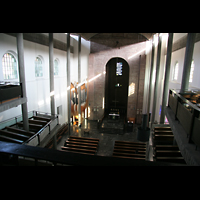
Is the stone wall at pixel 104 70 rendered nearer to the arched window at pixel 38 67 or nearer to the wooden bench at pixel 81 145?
the wooden bench at pixel 81 145

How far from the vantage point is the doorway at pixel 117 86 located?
21383mm

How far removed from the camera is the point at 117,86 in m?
21.2

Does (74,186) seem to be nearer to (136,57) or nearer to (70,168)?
(70,168)

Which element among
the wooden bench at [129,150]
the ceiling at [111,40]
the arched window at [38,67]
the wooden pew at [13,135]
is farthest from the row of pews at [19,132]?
the ceiling at [111,40]

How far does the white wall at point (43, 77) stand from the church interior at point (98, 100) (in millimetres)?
69

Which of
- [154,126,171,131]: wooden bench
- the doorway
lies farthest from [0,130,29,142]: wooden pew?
the doorway

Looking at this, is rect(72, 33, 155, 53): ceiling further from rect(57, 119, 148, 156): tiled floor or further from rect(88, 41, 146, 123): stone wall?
rect(57, 119, 148, 156): tiled floor

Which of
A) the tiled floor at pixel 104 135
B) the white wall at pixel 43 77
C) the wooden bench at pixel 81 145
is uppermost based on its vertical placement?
the white wall at pixel 43 77

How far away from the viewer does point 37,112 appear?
40.3ft

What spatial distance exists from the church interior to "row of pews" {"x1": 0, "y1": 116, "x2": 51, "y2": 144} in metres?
0.05

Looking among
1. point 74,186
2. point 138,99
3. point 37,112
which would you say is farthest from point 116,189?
point 138,99

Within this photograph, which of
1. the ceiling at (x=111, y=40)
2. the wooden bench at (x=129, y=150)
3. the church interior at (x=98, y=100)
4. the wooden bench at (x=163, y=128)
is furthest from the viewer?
the ceiling at (x=111, y=40)

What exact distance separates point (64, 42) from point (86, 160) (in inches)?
645

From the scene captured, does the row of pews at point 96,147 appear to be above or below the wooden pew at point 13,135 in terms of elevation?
below
